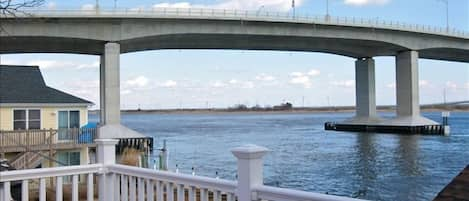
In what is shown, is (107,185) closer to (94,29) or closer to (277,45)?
(94,29)

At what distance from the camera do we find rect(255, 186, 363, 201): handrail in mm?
3641

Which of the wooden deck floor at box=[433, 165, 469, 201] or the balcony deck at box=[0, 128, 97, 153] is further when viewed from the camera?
the balcony deck at box=[0, 128, 97, 153]

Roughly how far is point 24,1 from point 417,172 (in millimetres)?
22483

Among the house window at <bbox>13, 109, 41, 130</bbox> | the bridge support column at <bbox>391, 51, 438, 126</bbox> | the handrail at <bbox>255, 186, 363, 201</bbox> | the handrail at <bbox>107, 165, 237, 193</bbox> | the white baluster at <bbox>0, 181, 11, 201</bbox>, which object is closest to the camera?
the handrail at <bbox>255, 186, 363, 201</bbox>

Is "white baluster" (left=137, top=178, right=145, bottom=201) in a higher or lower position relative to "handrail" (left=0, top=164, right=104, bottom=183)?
lower

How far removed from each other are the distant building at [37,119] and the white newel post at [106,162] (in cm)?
1637

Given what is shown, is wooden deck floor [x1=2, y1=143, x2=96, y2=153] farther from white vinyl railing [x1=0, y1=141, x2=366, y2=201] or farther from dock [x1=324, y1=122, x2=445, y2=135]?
dock [x1=324, y1=122, x2=445, y2=135]

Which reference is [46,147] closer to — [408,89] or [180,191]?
[180,191]

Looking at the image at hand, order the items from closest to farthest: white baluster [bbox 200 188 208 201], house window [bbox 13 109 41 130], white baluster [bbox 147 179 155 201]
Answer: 1. white baluster [bbox 200 188 208 201]
2. white baluster [bbox 147 179 155 201]
3. house window [bbox 13 109 41 130]

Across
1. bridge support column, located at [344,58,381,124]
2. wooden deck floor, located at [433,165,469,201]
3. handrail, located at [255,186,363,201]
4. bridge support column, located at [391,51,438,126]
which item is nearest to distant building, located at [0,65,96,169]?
handrail, located at [255,186,363,201]

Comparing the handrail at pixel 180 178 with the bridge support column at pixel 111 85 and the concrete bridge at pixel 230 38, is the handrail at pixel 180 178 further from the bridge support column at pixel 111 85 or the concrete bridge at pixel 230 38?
the bridge support column at pixel 111 85

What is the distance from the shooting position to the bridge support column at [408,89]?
5538cm

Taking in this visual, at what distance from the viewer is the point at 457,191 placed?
3.47m

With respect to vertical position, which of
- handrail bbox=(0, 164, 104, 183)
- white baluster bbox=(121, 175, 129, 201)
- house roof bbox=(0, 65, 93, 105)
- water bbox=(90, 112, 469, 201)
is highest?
house roof bbox=(0, 65, 93, 105)
